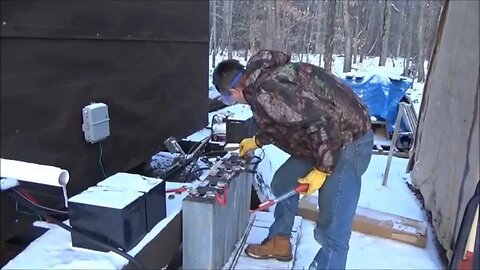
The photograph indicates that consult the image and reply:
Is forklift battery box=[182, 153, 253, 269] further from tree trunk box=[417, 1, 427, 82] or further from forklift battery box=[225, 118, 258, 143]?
tree trunk box=[417, 1, 427, 82]

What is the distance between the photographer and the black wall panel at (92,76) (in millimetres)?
1860

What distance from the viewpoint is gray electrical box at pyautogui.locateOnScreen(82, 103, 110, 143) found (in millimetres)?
2301

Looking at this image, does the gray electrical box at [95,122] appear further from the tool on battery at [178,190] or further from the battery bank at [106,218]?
the battery bank at [106,218]

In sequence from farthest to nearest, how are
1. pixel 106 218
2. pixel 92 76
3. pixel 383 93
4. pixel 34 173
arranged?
pixel 383 93, pixel 92 76, pixel 106 218, pixel 34 173

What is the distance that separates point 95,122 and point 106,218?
87 cm

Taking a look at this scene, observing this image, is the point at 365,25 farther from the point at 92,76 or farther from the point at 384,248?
the point at 92,76

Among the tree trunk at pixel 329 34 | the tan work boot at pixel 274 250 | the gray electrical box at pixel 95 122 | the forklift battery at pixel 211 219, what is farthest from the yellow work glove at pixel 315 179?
the tree trunk at pixel 329 34

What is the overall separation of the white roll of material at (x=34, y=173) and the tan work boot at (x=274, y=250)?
1.17 meters

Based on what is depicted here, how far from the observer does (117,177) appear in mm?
1984

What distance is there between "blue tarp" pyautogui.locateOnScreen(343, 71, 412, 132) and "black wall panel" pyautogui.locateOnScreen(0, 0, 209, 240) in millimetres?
3890

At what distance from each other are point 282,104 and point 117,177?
0.87 m

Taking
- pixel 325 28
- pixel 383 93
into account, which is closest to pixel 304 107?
pixel 383 93

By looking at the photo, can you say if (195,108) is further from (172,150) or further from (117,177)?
(117,177)

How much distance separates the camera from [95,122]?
7.69 feet
